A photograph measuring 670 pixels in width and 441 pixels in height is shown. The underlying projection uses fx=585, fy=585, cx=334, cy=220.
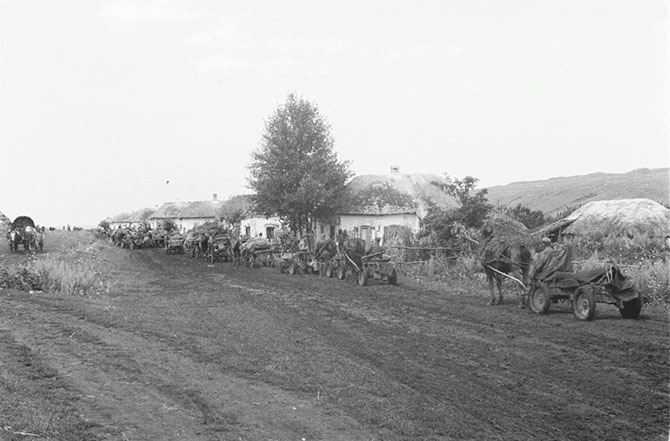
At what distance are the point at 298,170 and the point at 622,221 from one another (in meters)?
17.7

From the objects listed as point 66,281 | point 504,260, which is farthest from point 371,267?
point 66,281

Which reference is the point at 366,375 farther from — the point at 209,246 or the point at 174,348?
the point at 209,246

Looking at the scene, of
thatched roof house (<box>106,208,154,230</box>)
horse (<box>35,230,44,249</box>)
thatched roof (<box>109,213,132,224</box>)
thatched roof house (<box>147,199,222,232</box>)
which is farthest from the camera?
thatched roof (<box>109,213,132,224</box>)

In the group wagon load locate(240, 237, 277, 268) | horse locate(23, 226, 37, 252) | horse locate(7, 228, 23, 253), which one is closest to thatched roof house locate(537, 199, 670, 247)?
wagon load locate(240, 237, 277, 268)

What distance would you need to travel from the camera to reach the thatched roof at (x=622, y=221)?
72.5ft

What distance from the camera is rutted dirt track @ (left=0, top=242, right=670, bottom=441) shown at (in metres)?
5.92

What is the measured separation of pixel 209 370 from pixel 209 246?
24.5 metres

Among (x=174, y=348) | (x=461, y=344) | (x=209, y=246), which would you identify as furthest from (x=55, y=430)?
(x=209, y=246)

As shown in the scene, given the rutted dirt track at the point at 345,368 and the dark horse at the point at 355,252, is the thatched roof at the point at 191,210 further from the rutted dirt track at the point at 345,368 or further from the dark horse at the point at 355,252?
the rutted dirt track at the point at 345,368

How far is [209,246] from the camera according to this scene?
31.8 metres

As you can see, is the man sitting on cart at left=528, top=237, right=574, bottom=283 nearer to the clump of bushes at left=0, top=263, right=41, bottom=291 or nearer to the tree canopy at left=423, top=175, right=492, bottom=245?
the tree canopy at left=423, top=175, right=492, bottom=245

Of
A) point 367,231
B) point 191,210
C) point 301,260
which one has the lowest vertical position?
point 301,260

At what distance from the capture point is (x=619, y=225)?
2298cm

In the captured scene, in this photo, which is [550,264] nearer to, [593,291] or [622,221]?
[593,291]
